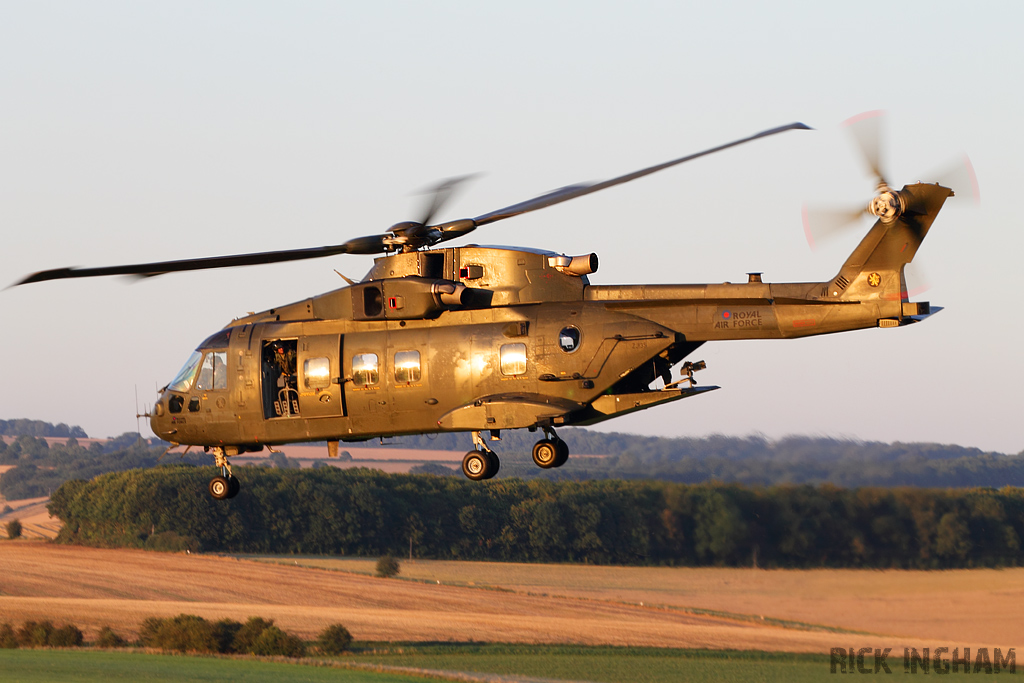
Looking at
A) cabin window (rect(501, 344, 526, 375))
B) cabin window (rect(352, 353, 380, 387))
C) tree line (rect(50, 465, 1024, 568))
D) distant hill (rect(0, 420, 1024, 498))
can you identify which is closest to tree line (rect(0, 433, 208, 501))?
tree line (rect(50, 465, 1024, 568))

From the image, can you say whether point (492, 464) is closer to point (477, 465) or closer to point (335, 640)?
point (477, 465)

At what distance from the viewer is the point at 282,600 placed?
86688 mm

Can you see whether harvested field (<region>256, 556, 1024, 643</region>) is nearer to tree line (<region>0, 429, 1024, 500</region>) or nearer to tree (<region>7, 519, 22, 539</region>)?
tree line (<region>0, 429, 1024, 500</region>)

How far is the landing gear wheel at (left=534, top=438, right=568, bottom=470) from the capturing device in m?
24.0

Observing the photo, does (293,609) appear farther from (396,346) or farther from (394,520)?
(396,346)

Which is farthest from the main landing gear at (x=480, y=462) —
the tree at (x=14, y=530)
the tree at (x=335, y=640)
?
the tree at (x=14, y=530)

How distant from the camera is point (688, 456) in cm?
2495

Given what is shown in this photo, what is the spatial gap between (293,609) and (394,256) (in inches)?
2567

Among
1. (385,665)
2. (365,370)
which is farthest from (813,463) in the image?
(385,665)

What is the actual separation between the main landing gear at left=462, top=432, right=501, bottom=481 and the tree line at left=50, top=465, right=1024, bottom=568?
3422 millimetres

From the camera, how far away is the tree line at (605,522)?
2080 cm

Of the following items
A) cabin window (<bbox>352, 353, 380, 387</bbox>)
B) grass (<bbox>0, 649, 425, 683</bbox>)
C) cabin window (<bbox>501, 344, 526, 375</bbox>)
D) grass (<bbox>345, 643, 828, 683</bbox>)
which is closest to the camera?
cabin window (<bbox>501, 344, 526, 375</bbox>)

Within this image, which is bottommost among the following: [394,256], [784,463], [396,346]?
[784,463]

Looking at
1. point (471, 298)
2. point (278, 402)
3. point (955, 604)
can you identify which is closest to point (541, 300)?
point (471, 298)
